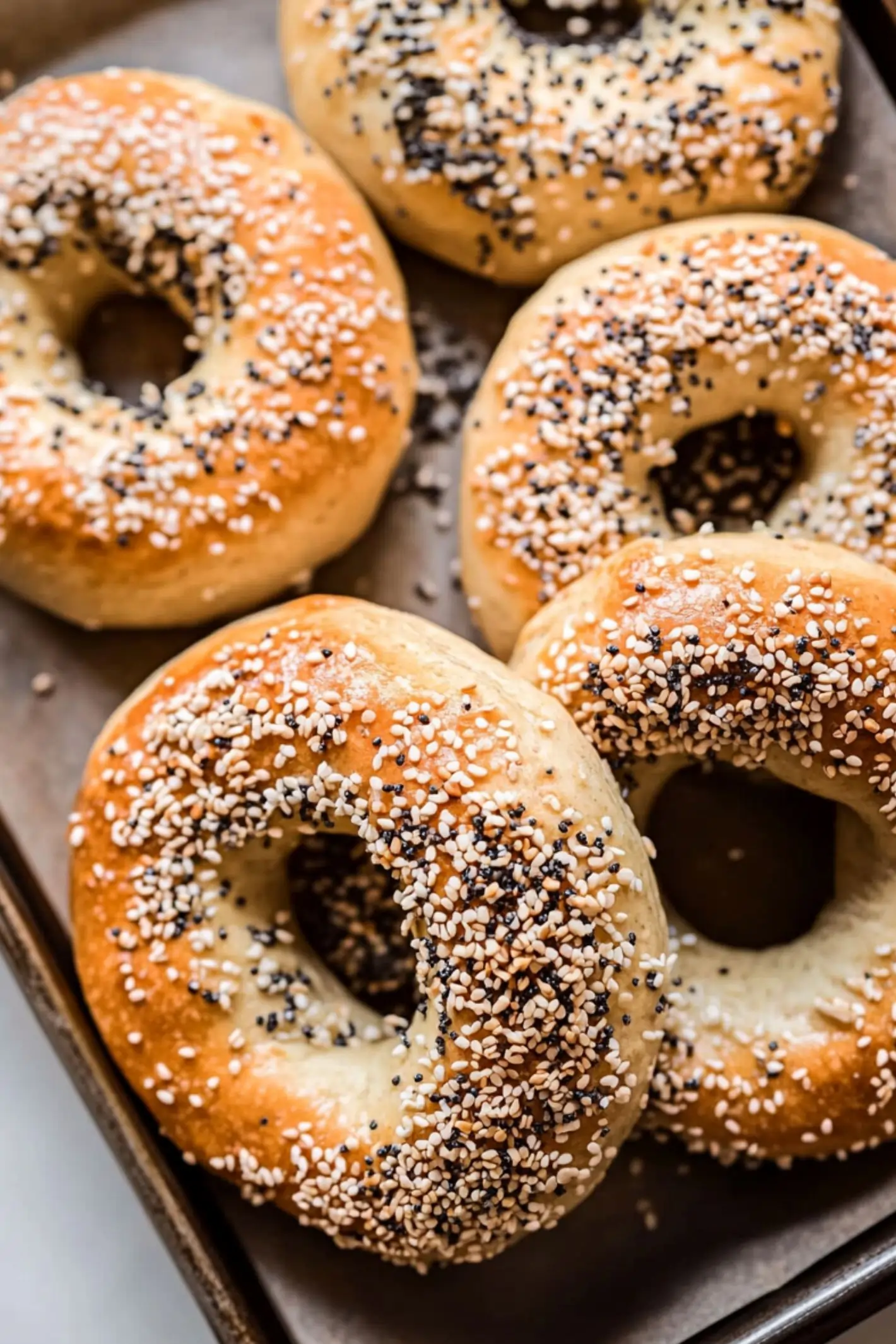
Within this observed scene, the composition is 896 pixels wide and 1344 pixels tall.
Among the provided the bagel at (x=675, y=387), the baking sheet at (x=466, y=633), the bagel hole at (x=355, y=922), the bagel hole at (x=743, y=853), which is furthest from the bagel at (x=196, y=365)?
the bagel hole at (x=743, y=853)

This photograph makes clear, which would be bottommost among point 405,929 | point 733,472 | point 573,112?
point 405,929

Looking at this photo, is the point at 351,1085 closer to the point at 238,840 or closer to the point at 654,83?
the point at 238,840

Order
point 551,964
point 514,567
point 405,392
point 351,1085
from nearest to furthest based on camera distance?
1. point 551,964
2. point 351,1085
3. point 514,567
4. point 405,392

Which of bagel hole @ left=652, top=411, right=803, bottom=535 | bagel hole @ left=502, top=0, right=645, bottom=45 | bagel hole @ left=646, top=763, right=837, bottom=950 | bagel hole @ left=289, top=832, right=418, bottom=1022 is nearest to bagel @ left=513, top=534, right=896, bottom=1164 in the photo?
bagel hole @ left=646, top=763, right=837, bottom=950

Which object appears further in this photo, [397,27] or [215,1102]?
[397,27]

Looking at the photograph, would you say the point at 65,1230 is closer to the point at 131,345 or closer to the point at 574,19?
the point at 131,345

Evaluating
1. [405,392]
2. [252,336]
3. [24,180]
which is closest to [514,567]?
[405,392]

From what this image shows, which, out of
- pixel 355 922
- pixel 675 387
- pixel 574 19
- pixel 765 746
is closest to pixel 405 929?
pixel 355 922
